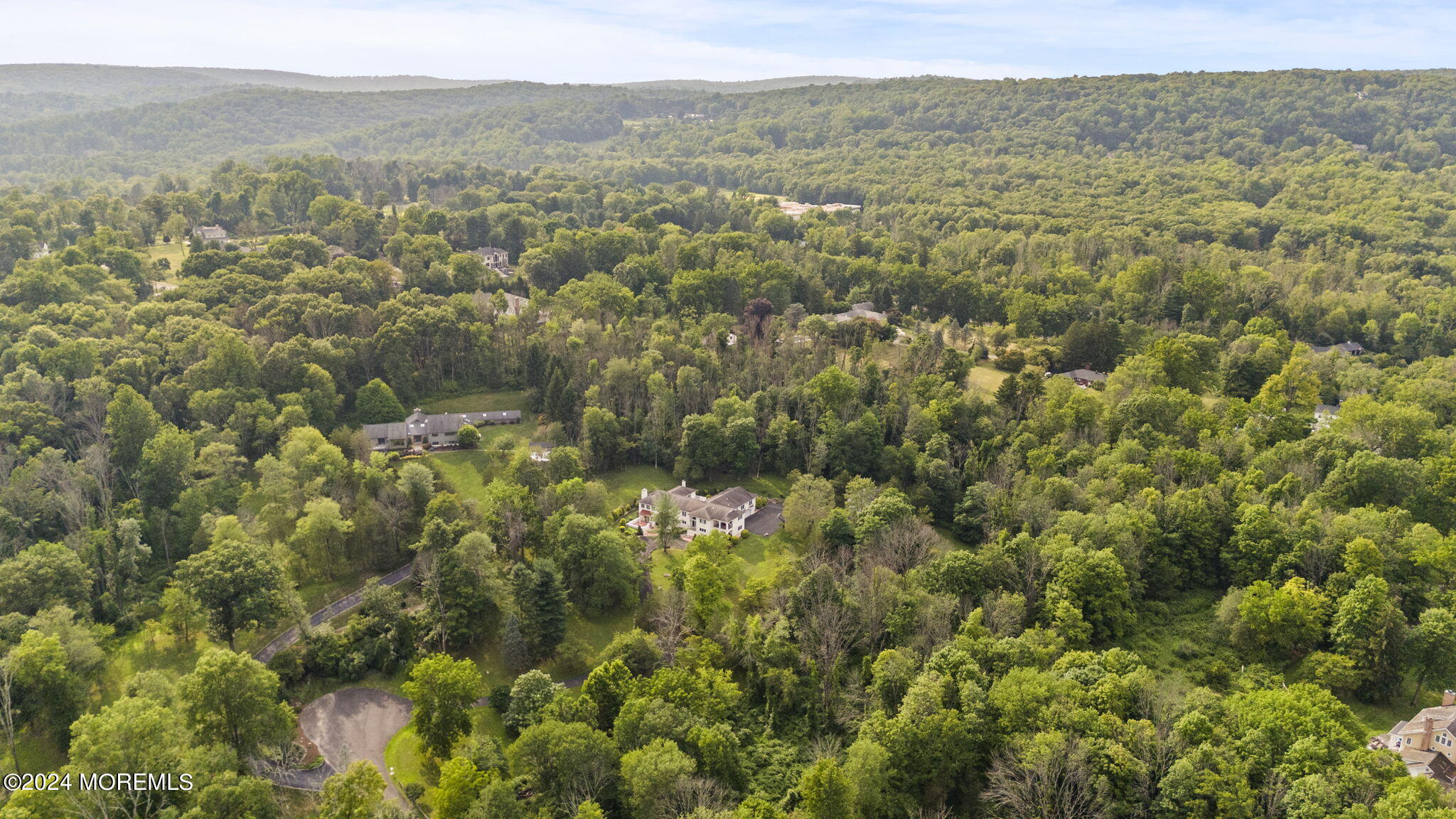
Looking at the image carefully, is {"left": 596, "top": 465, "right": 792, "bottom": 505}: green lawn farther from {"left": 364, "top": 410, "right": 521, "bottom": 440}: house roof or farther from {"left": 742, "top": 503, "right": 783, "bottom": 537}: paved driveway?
{"left": 364, "top": 410, "right": 521, "bottom": 440}: house roof

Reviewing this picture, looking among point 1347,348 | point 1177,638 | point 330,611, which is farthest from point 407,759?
point 1347,348

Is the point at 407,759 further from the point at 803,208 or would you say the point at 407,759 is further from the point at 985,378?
the point at 803,208

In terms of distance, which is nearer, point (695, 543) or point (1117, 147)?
point (695, 543)

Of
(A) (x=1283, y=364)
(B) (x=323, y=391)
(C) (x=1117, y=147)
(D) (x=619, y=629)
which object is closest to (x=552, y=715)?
(D) (x=619, y=629)

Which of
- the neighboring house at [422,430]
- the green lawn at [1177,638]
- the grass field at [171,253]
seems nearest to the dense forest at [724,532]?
the green lawn at [1177,638]

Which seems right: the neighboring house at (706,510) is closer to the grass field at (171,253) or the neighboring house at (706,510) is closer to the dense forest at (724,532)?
the dense forest at (724,532)

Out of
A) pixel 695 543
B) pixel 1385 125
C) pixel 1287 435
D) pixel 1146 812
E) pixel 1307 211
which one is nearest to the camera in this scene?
pixel 1146 812

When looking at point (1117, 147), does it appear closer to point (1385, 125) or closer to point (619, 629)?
point (1385, 125)

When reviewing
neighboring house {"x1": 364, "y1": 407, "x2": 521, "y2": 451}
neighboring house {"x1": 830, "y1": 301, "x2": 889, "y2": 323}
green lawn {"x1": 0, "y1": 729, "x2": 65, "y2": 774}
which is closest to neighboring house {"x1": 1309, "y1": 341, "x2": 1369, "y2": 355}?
neighboring house {"x1": 830, "y1": 301, "x2": 889, "y2": 323}
